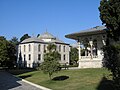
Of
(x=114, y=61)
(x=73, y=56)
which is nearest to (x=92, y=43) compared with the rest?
(x=114, y=61)

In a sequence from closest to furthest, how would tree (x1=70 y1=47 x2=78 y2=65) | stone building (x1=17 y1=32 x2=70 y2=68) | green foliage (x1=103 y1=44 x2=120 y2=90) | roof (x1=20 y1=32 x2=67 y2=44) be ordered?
green foliage (x1=103 y1=44 x2=120 y2=90)
stone building (x1=17 y1=32 x2=70 y2=68)
roof (x1=20 y1=32 x2=67 y2=44)
tree (x1=70 y1=47 x2=78 y2=65)

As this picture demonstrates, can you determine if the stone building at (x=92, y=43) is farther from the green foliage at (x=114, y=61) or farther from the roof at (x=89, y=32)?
the green foliage at (x=114, y=61)

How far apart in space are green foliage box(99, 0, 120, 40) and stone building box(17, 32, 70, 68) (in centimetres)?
4284

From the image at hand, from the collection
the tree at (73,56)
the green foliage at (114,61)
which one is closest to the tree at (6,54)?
the tree at (73,56)

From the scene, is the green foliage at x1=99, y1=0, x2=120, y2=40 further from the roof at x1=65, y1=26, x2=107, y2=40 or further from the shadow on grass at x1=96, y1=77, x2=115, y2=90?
the roof at x1=65, y1=26, x2=107, y2=40

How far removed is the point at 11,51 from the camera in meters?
59.8

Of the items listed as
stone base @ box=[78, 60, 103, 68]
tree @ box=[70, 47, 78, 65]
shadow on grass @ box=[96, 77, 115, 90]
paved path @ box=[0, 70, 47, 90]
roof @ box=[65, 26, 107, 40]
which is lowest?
paved path @ box=[0, 70, 47, 90]

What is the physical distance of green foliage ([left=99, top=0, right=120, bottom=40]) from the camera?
18914 millimetres

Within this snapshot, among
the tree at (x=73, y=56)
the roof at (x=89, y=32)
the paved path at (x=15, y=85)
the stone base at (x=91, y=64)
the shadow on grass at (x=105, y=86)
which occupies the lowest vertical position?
the paved path at (x=15, y=85)

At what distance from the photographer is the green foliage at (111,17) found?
18.9 metres

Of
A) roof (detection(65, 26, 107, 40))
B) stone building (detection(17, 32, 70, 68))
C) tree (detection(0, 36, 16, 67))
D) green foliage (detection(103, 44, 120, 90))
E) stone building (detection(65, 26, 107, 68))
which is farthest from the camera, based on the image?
stone building (detection(17, 32, 70, 68))

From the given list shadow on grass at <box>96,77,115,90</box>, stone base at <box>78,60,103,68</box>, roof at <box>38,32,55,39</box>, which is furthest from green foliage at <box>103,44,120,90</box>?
roof at <box>38,32,55,39</box>

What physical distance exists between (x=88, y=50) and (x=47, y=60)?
15610mm

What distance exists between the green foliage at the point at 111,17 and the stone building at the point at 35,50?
4284 cm
